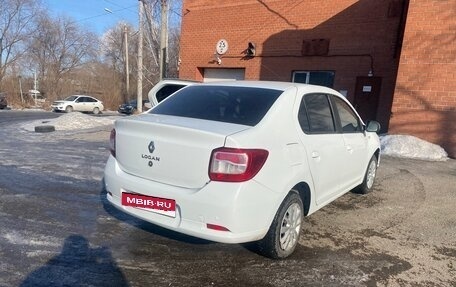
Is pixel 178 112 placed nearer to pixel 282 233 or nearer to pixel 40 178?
pixel 282 233

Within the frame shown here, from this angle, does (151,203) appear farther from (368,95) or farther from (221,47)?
(221,47)

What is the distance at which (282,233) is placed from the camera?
3383mm

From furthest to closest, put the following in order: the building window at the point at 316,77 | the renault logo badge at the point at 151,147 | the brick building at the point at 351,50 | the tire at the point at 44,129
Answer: the building window at the point at 316,77 → the tire at the point at 44,129 → the brick building at the point at 351,50 → the renault logo badge at the point at 151,147

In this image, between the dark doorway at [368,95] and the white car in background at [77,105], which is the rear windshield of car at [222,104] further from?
the white car in background at [77,105]

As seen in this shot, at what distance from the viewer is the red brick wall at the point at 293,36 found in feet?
44.4

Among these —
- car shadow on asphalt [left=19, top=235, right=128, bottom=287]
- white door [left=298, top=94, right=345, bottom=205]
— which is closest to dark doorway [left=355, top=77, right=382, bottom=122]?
white door [left=298, top=94, right=345, bottom=205]

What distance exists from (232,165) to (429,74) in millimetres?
9524

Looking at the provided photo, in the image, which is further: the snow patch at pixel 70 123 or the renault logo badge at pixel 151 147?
the snow patch at pixel 70 123

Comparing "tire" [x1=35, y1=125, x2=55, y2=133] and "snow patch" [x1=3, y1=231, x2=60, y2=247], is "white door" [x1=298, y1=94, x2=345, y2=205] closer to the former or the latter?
"snow patch" [x1=3, y1=231, x2=60, y2=247]

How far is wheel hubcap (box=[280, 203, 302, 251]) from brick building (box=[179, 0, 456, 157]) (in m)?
8.64

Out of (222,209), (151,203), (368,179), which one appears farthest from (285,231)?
(368,179)

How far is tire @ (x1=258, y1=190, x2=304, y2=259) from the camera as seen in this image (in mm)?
3250

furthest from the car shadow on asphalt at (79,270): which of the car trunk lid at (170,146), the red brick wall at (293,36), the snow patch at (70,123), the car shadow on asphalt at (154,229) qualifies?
the red brick wall at (293,36)

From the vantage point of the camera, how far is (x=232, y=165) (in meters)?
2.88
